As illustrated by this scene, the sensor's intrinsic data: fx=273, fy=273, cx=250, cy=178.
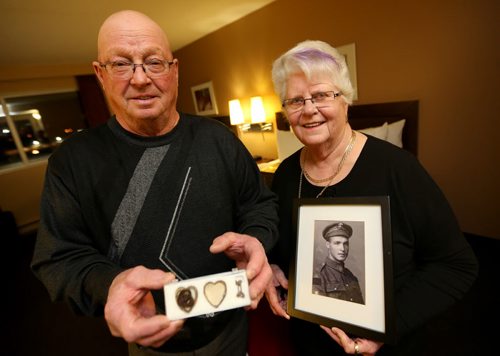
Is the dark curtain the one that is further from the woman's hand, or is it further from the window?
the woman's hand

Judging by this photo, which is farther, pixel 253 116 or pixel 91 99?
pixel 91 99

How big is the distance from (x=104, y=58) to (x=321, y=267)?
96 centimetres

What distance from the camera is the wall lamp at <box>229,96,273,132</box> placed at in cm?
414

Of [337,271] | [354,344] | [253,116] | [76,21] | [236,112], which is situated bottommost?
[354,344]

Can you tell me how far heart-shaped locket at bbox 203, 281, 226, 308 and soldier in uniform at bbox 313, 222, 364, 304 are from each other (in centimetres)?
36

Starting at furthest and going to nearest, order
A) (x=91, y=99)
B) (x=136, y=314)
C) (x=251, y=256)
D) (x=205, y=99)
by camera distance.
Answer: (x=91, y=99), (x=205, y=99), (x=251, y=256), (x=136, y=314)

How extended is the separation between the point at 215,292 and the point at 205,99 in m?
5.32

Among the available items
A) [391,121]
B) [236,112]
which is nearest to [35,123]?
[236,112]

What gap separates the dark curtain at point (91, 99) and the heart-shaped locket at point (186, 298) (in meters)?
6.50

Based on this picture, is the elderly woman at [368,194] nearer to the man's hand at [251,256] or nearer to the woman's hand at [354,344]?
the woman's hand at [354,344]

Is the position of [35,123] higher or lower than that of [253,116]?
higher

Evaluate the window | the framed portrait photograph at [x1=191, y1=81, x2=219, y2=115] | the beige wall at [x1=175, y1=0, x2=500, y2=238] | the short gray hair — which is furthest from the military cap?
the window

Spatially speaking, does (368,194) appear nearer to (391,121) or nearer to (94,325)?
(391,121)

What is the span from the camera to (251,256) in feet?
2.43
